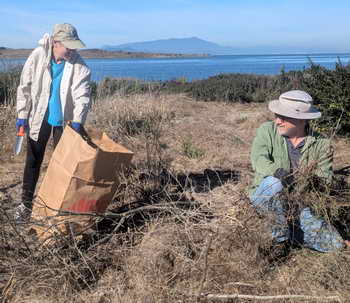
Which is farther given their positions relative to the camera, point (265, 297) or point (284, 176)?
point (284, 176)

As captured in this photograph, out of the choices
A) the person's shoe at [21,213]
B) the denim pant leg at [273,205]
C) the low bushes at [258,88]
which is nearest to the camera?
the denim pant leg at [273,205]

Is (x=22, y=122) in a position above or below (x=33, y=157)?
above

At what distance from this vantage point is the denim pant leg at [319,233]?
295 centimetres

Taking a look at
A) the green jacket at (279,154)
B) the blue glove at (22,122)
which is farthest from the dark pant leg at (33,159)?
the green jacket at (279,154)

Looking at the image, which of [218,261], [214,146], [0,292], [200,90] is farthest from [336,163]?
[200,90]

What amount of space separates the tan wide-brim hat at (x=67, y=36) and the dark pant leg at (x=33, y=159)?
0.65 meters

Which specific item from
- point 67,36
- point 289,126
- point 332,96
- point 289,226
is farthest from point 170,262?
point 332,96

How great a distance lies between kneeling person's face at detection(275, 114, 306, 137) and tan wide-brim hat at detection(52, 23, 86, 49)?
1.53m

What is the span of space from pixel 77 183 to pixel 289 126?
1.44 m

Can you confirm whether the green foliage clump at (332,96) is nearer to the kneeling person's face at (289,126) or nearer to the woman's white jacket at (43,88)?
the kneeling person's face at (289,126)

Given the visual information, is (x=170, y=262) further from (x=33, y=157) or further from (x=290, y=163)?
(x=33, y=157)

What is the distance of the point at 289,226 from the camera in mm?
3031

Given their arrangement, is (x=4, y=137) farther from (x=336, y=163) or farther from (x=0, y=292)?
(x=336, y=163)

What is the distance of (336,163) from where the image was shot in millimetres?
5508
